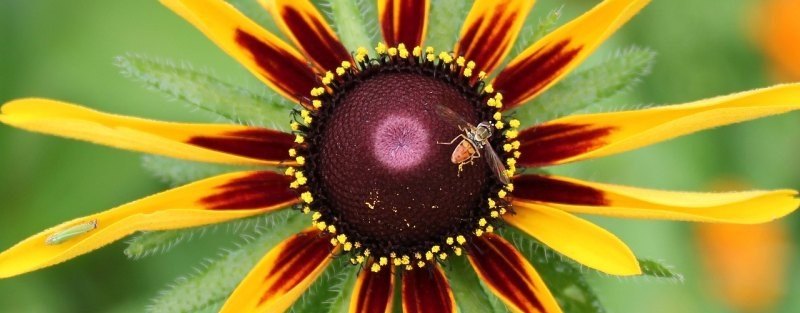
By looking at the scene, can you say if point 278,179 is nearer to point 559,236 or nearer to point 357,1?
point 357,1

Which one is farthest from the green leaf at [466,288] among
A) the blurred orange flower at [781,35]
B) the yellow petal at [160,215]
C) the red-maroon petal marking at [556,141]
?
the blurred orange flower at [781,35]

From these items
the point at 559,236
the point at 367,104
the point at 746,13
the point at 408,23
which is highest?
the point at 746,13

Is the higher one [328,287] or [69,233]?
[69,233]

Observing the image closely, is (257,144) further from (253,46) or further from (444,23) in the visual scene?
(444,23)

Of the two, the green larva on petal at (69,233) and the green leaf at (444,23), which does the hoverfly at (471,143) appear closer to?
the green leaf at (444,23)

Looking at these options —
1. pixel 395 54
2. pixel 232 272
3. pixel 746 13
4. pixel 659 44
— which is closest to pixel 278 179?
pixel 232 272

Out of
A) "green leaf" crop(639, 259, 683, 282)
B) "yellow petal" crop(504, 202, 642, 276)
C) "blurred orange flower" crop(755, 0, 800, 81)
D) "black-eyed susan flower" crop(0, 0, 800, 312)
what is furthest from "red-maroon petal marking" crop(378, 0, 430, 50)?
"blurred orange flower" crop(755, 0, 800, 81)

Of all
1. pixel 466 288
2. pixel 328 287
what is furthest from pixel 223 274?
pixel 466 288
